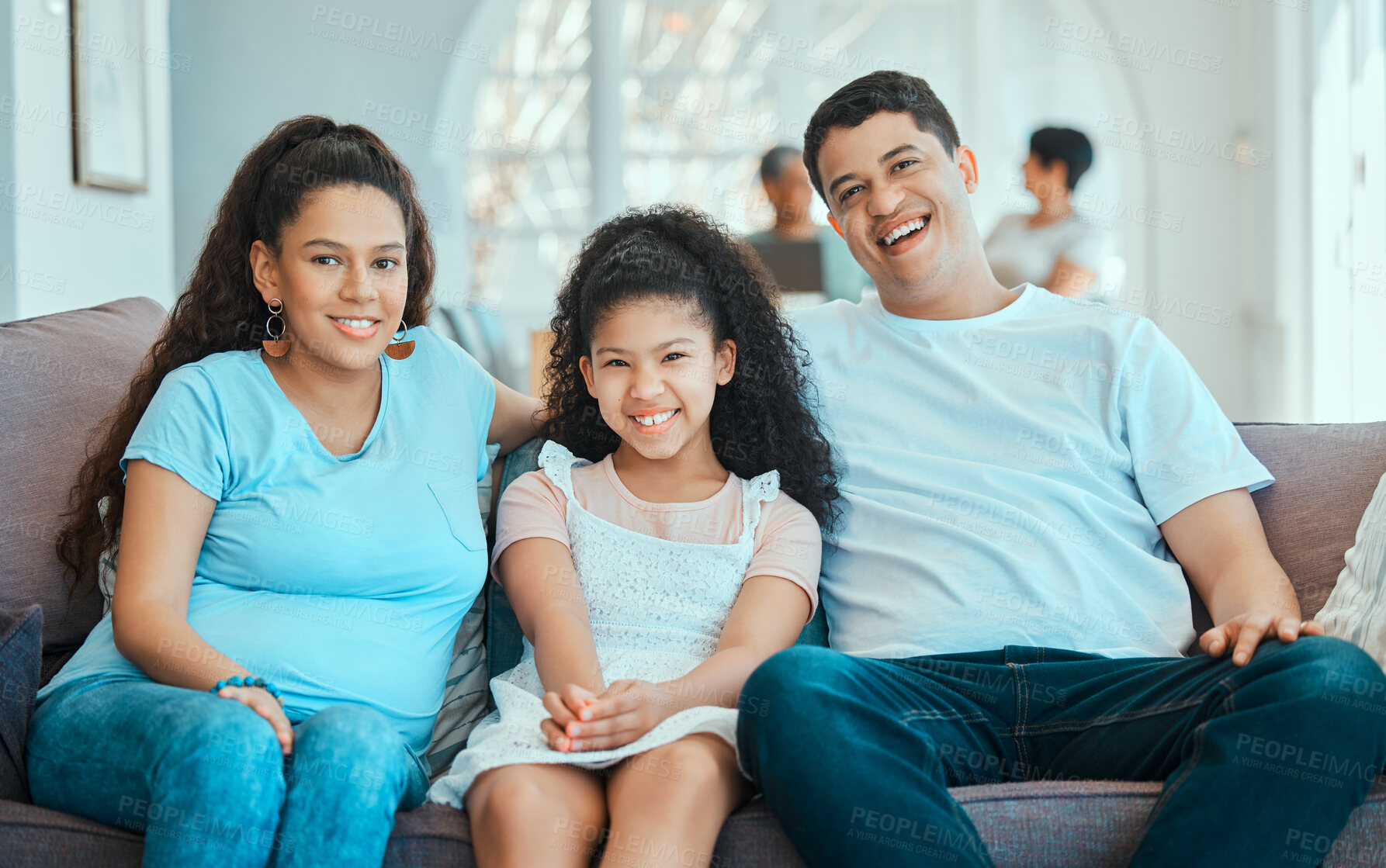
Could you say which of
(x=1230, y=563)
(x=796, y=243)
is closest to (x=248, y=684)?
(x=1230, y=563)

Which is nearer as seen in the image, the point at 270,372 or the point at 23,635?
the point at 23,635

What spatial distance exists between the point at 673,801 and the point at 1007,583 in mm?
568

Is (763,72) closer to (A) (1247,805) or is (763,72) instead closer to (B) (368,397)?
(B) (368,397)

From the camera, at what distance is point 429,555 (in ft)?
4.39

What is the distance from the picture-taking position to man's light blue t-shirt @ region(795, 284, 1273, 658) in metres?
1.40

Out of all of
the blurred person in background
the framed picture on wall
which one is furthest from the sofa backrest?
the blurred person in background

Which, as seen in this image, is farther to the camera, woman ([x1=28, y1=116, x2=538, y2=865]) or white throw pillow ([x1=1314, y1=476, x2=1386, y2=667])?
white throw pillow ([x1=1314, y1=476, x2=1386, y2=667])

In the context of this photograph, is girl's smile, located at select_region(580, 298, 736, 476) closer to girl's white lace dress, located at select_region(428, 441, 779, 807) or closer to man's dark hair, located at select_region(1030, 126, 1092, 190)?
girl's white lace dress, located at select_region(428, 441, 779, 807)

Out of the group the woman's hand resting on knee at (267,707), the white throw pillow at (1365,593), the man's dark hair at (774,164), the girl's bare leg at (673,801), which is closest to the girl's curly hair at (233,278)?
the woman's hand resting on knee at (267,707)

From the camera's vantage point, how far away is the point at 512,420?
162cm

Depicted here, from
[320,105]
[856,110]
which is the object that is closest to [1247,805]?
[856,110]

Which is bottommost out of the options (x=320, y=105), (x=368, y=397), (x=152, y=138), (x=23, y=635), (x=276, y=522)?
(x=23, y=635)

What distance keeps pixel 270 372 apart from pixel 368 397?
0.41 ft

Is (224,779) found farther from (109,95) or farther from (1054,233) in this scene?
(1054,233)
